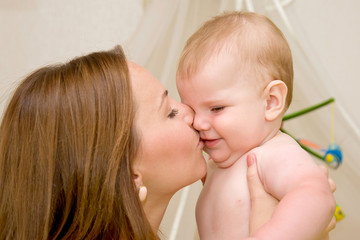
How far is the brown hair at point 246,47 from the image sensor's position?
1.12m

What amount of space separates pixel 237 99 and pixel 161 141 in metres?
0.20

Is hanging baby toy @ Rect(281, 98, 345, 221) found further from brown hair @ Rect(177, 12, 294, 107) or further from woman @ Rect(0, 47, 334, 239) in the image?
woman @ Rect(0, 47, 334, 239)

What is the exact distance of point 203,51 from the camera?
1149mm

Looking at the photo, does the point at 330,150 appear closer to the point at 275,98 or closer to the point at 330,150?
the point at 330,150

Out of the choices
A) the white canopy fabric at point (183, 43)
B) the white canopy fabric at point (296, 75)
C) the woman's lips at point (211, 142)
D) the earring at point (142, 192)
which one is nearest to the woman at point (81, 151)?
the earring at point (142, 192)

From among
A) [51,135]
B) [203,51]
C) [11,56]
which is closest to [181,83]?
[203,51]

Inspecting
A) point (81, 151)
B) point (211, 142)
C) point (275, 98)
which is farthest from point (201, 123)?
point (81, 151)

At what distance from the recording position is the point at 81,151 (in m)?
1.02

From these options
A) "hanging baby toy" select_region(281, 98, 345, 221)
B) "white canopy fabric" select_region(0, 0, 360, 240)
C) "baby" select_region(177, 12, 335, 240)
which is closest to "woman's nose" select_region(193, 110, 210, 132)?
"baby" select_region(177, 12, 335, 240)

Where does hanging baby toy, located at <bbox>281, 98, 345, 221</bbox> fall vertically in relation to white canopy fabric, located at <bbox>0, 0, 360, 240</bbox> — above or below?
below

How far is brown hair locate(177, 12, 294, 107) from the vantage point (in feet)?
3.69

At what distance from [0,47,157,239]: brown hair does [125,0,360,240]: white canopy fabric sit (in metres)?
0.68

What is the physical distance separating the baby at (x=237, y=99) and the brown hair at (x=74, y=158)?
7.2 inches

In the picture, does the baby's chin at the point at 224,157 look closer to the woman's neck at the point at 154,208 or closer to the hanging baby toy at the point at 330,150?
the woman's neck at the point at 154,208
